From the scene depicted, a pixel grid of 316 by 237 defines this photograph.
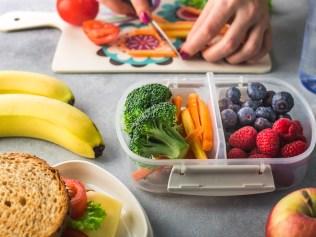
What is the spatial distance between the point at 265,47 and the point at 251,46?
2.0 inches

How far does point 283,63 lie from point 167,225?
544 mm

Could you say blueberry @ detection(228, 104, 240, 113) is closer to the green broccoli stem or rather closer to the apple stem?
the green broccoli stem

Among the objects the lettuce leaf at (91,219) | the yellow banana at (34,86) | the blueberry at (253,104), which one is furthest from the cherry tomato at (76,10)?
the lettuce leaf at (91,219)

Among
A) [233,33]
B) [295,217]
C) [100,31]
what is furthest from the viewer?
[100,31]

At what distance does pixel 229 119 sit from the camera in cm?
101

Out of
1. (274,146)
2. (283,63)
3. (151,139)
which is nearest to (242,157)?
(274,146)

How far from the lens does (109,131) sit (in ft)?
3.63

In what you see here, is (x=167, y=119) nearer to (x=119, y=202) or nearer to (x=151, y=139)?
(x=151, y=139)

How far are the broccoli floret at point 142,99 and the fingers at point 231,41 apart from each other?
25cm

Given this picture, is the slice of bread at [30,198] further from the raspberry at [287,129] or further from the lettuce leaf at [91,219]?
the raspberry at [287,129]

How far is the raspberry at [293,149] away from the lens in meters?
0.96

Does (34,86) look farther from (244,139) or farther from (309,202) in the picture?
(309,202)

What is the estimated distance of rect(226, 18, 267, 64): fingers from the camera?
4.03 feet

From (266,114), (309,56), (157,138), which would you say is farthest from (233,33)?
(157,138)
